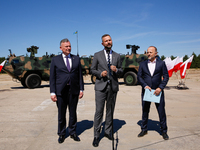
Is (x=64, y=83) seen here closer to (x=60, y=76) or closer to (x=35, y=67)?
(x=60, y=76)

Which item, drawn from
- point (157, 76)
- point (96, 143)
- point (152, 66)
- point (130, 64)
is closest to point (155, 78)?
point (157, 76)

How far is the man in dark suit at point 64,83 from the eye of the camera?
329 cm

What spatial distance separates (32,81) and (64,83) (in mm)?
10329

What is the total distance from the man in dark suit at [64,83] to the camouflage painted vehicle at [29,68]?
1004 cm

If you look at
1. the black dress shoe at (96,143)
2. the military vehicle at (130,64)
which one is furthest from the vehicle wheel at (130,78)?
the black dress shoe at (96,143)

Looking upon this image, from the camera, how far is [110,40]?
123 inches

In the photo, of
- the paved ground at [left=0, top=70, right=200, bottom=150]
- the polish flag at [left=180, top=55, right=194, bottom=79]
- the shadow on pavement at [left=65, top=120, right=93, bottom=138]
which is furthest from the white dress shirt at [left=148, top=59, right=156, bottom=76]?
the polish flag at [left=180, top=55, right=194, bottom=79]

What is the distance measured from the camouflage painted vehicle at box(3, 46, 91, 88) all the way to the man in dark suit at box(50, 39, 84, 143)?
10.0 m

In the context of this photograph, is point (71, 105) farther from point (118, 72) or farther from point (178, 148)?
point (178, 148)

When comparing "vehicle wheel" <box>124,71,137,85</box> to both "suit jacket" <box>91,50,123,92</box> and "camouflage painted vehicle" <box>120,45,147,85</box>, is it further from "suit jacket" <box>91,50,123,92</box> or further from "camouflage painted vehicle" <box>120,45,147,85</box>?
"suit jacket" <box>91,50,123,92</box>

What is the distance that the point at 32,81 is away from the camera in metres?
12.8

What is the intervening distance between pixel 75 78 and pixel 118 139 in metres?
1.36

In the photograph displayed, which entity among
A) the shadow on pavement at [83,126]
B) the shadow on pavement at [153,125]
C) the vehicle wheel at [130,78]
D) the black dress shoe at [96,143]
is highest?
the vehicle wheel at [130,78]

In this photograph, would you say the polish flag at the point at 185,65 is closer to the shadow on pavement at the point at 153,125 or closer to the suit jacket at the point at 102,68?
the shadow on pavement at the point at 153,125
